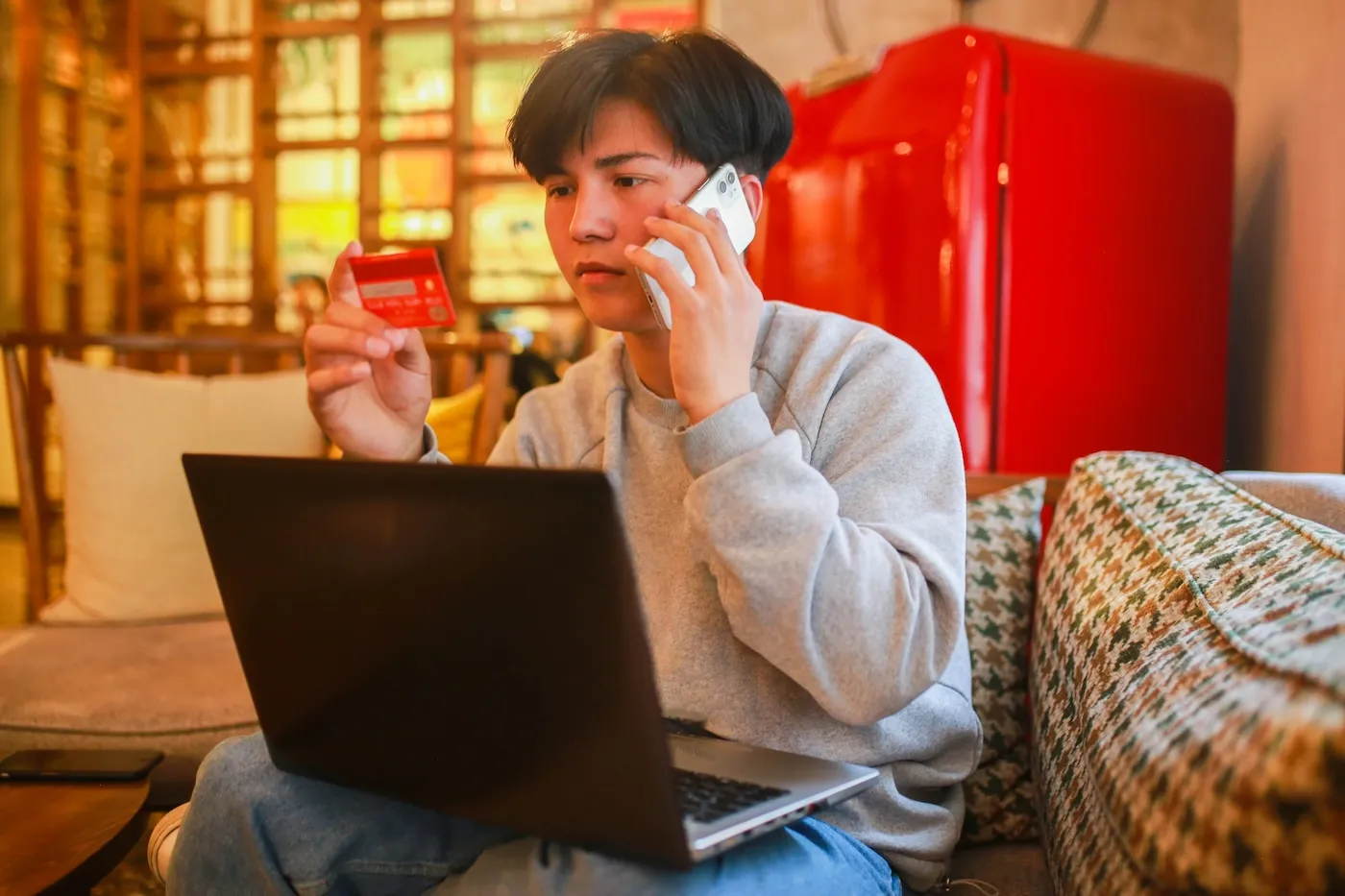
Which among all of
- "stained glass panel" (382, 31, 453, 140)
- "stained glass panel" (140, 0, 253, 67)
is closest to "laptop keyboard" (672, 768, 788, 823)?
"stained glass panel" (382, 31, 453, 140)

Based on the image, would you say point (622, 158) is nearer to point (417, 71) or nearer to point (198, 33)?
point (417, 71)

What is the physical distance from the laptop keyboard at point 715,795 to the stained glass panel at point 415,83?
13.4 ft

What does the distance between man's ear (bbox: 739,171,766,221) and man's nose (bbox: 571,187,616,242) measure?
0.16 m

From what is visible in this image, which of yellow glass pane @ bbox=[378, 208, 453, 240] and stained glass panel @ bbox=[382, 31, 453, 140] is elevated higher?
stained glass panel @ bbox=[382, 31, 453, 140]

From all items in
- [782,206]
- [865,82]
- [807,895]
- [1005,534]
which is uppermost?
[865,82]

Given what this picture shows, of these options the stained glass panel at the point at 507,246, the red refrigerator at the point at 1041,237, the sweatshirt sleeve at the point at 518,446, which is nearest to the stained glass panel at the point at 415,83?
the stained glass panel at the point at 507,246

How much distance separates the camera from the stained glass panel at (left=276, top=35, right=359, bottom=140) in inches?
182

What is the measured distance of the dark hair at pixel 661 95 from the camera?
1.02 metres

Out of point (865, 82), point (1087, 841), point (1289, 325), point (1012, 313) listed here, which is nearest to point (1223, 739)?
point (1087, 841)

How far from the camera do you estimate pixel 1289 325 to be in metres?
1.88

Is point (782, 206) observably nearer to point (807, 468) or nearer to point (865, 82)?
point (865, 82)

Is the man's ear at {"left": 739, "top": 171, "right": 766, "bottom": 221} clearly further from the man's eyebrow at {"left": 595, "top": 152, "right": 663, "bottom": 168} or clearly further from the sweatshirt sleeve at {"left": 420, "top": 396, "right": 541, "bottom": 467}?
the sweatshirt sleeve at {"left": 420, "top": 396, "right": 541, "bottom": 467}

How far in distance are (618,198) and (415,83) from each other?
3.86 meters

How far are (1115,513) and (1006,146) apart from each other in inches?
37.6
